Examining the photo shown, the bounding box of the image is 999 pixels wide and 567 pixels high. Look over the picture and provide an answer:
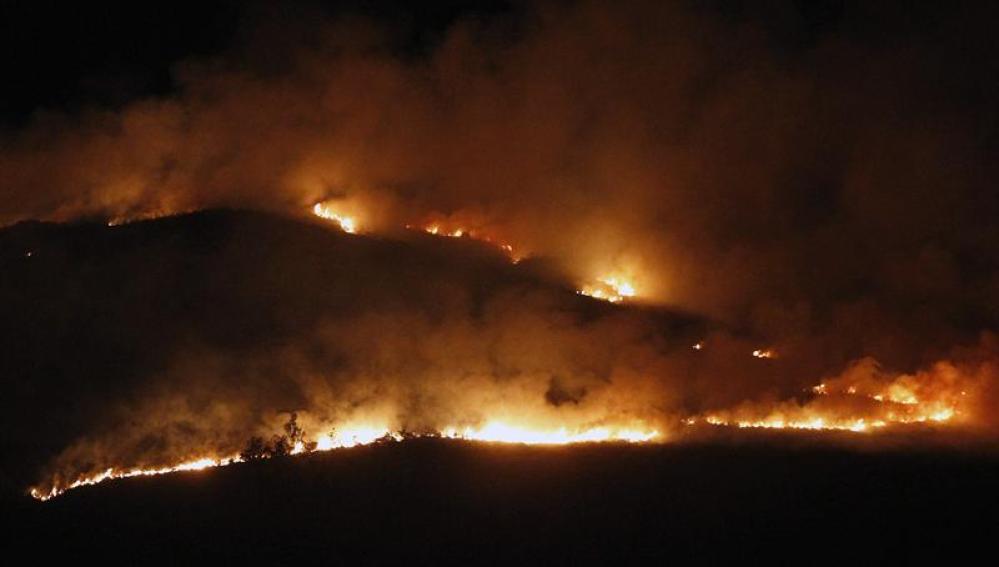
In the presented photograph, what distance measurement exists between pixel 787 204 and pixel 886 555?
1247cm

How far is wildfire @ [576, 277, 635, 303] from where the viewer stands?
1677 cm

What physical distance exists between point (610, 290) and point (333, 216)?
516 cm

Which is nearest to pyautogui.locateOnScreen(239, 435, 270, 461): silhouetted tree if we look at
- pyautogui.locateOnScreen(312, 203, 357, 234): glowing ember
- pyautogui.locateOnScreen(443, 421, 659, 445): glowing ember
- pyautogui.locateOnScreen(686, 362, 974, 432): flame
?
pyautogui.locateOnScreen(443, 421, 659, 445): glowing ember

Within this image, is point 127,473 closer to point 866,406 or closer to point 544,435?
point 544,435

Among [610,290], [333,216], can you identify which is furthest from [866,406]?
[333,216]

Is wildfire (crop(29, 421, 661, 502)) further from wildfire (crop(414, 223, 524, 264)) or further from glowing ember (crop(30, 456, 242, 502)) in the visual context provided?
wildfire (crop(414, 223, 524, 264))

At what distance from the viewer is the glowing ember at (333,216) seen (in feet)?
56.0

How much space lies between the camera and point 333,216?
1728cm

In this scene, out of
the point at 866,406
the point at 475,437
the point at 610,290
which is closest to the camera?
the point at 475,437

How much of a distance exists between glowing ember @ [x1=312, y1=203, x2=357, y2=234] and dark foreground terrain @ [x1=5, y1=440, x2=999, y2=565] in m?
6.17

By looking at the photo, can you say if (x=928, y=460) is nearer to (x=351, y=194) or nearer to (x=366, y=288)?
(x=366, y=288)

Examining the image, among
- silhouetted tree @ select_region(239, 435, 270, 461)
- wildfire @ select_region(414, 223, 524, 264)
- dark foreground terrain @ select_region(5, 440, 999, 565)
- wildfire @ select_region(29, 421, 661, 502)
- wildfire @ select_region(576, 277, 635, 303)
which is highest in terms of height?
wildfire @ select_region(414, 223, 524, 264)

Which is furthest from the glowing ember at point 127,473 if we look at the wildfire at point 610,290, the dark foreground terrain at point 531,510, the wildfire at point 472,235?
the wildfire at point 610,290

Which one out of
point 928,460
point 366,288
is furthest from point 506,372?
point 928,460
